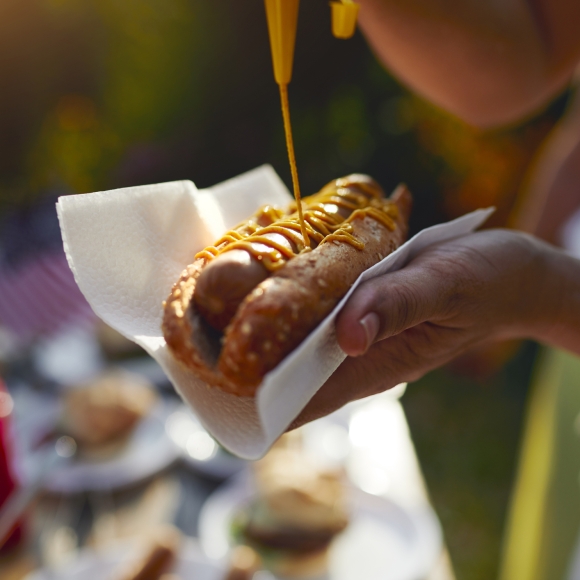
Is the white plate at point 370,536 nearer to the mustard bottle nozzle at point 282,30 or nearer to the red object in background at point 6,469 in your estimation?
the red object in background at point 6,469

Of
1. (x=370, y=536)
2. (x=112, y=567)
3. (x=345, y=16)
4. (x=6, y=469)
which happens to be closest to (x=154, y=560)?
(x=112, y=567)

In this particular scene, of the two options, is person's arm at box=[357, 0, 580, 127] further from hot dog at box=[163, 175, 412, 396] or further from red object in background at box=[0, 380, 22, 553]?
red object in background at box=[0, 380, 22, 553]

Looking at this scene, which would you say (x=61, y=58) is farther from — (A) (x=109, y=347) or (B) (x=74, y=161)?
(A) (x=109, y=347)

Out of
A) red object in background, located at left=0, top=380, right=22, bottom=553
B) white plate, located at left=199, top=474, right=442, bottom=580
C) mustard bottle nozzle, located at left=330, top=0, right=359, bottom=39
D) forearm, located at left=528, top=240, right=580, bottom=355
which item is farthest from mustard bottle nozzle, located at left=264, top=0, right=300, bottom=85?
white plate, located at left=199, top=474, right=442, bottom=580

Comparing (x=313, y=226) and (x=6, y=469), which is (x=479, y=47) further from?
(x=6, y=469)

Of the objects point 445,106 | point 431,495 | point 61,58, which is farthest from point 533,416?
point 61,58
